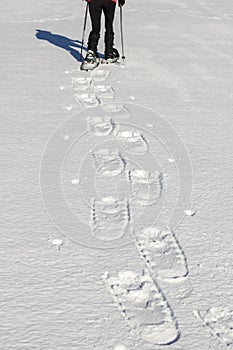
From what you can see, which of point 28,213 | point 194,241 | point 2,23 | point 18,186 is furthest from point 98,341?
point 2,23

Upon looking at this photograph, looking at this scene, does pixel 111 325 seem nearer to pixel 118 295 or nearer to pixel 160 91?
pixel 118 295

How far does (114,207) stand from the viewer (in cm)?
294

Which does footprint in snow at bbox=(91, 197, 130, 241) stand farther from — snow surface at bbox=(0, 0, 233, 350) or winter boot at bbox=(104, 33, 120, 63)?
winter boot at bbox=(104, 33, 120, 63)

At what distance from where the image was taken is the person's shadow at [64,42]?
719cm

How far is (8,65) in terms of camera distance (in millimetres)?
6273

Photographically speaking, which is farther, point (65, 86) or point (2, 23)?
point (2, 23)

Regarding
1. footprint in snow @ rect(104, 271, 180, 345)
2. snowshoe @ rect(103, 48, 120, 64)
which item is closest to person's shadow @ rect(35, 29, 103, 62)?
snowshoe @ rect(103, 48, 120, 64)

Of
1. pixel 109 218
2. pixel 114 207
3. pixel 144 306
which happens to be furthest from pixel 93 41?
pixel 144 306

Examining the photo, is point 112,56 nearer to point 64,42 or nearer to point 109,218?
point 64,42

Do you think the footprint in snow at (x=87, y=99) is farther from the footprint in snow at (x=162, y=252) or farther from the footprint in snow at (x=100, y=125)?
the footprint in snow at (x=162, y=252)

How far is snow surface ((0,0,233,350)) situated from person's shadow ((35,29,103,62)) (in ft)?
2.62

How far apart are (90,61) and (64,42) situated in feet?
6.20

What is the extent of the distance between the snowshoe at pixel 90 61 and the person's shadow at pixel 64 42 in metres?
0.53

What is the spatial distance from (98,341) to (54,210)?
3.64ft
